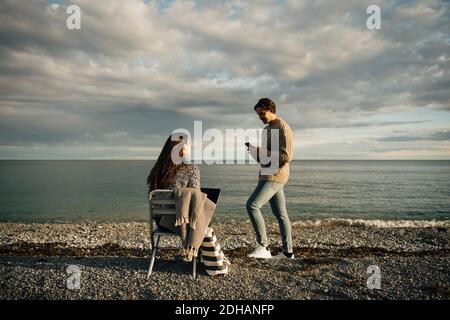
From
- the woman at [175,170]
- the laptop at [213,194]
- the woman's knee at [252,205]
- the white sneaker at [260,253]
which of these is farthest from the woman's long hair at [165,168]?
the white sneaker at [260,253]

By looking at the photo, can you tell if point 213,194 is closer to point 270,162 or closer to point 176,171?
point 176,171

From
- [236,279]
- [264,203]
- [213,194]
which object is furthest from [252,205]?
[236,279]

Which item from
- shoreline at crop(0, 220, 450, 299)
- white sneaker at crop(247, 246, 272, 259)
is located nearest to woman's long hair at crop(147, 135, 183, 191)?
shoreline at crop(0, 220, 450, 299)

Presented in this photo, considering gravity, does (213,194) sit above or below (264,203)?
above

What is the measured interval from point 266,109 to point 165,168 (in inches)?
92.1

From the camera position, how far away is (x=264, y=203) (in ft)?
20.5

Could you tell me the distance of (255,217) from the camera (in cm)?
622

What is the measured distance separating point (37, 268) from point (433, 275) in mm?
7199

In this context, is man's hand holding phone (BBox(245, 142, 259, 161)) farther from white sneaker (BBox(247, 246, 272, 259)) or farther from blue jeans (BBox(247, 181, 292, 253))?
white sneaker (BBox(247, 246, 272, 259))

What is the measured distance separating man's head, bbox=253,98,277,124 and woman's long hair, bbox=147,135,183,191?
191 centimetres

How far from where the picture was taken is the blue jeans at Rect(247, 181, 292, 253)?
6094 mm

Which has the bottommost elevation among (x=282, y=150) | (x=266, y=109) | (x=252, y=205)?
(x=252, y=205)
